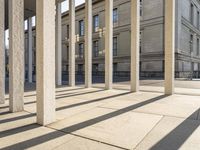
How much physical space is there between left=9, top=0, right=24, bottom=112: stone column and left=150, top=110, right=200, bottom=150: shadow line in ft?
14.5

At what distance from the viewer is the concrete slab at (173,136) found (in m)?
3.49

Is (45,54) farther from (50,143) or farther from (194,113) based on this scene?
(194,113)

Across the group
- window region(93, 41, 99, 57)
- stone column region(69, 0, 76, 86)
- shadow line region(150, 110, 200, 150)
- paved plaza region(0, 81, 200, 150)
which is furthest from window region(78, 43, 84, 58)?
shadow line region(150, 110, 200, 150)

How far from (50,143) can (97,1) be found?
127 ft

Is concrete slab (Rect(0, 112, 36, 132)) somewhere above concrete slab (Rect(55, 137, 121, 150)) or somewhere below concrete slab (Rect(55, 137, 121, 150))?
above

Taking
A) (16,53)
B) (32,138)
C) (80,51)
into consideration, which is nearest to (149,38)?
(80,51)

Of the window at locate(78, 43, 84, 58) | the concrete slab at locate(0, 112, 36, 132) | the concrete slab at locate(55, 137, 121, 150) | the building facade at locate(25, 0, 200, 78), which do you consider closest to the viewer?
the concrete slab at locate(55, 137, 121, 150)

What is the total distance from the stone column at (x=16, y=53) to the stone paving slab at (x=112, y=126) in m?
1.99

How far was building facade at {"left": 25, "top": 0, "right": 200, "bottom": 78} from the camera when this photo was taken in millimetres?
30609

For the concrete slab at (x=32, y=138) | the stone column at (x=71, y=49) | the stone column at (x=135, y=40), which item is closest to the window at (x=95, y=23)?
the stone column at (x=71, y=49)

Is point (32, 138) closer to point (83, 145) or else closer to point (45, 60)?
point (83, 145)

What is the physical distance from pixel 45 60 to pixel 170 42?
693 cm

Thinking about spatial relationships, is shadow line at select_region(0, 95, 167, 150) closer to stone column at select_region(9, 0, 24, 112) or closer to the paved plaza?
the paved plaza

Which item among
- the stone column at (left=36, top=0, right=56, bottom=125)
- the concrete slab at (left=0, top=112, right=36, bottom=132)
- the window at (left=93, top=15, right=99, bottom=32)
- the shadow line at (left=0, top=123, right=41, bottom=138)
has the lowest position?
the shadow line at (left=0, top=123, right=41, bottom=138)
